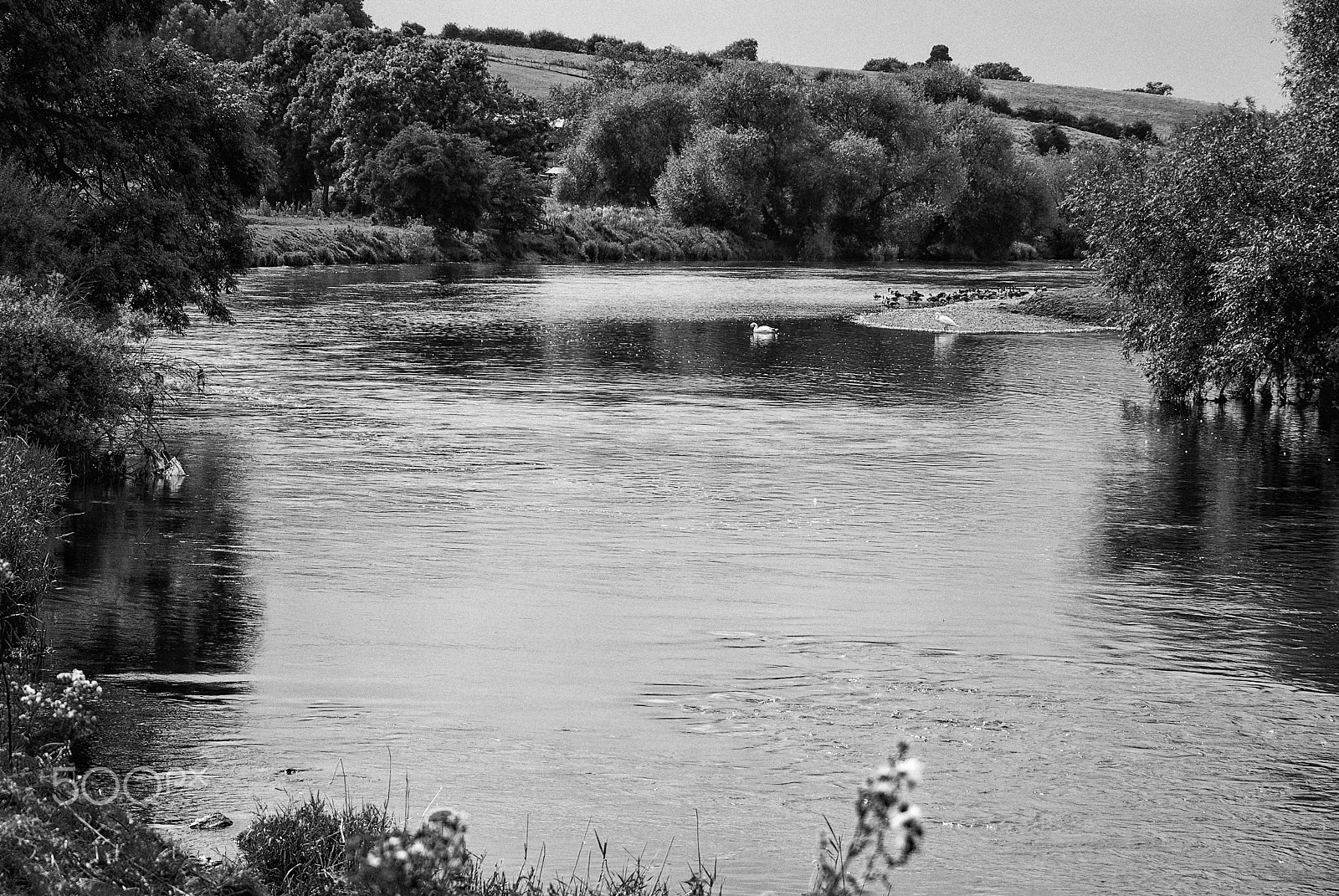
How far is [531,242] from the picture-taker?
9912cm

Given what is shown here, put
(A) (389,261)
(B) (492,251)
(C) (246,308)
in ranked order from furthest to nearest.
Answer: (B) (492,251)
(A) (389,261)
(C) (246,308)

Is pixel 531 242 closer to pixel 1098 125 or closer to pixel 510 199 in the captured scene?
pixel 510 199

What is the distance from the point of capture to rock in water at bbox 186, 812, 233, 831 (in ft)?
29.0

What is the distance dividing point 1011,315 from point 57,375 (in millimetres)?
43054

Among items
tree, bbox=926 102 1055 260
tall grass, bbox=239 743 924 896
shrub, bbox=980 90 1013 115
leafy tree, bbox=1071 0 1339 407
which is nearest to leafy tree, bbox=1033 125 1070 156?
shrub, bbox=980 90 1013 115

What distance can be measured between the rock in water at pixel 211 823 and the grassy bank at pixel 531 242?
2771 inches

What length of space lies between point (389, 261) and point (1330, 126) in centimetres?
6494

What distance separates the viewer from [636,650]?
14.0 m


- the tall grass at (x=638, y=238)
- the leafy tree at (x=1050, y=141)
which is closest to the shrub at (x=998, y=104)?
the leafy tree at (x=1050, y=141)

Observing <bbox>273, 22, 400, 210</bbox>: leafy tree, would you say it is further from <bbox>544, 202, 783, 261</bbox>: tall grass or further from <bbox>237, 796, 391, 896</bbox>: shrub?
<bbox>237, 796, 391, 896</bbox>: shrub

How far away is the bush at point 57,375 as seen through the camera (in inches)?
673

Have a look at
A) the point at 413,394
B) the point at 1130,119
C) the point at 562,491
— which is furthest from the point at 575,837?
the point at 1130,119

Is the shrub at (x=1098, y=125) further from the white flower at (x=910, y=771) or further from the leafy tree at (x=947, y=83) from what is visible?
the white flower at (x=910, y=771)

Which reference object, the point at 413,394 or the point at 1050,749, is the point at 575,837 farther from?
the point at 413,394
